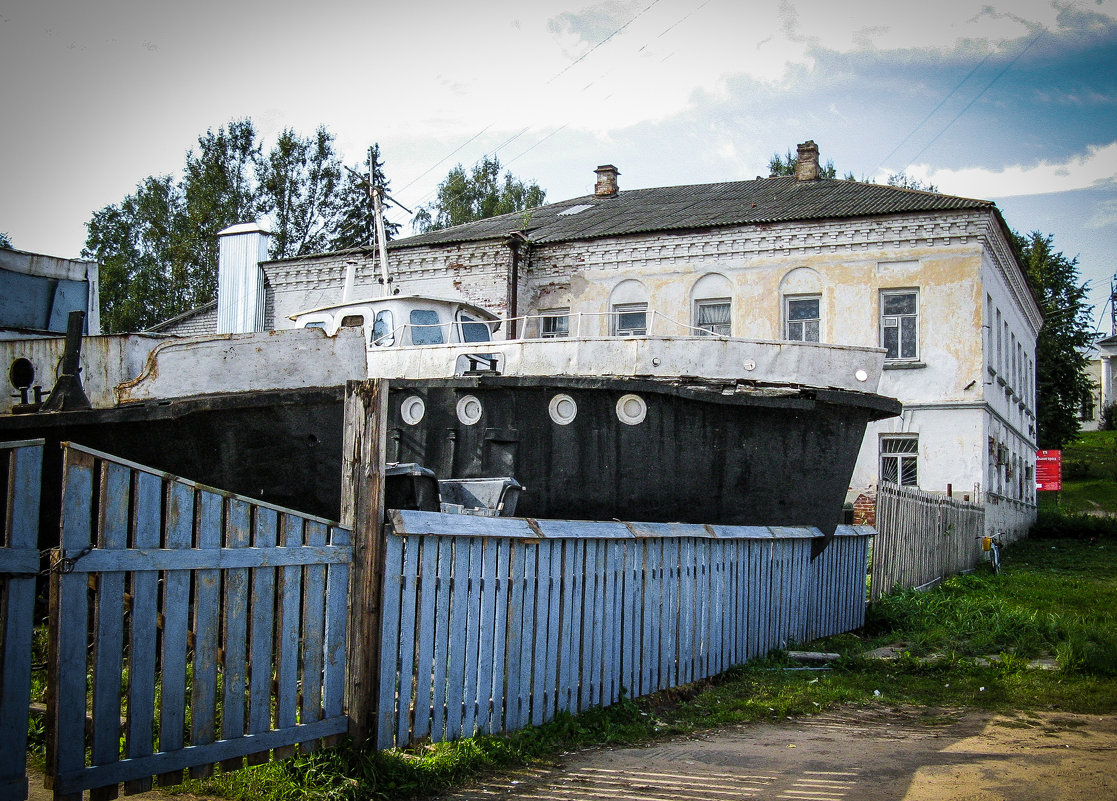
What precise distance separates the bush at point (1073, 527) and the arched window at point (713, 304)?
10.8m


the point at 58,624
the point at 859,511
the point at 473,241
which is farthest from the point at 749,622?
the point at 473,241

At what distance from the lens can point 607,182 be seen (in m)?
27.8

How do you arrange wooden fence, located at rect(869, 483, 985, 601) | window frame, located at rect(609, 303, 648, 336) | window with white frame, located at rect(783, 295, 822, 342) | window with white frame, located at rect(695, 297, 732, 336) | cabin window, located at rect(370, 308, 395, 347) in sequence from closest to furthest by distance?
wooden fence, located at rect(869, 483, 985, 601)
cabin window, located at rect(370, 308, 395, 347)
window with white frame, located at rect(783, 295, 822, 342)
window with white frame, located at rect(695, 297, 732, 336)
window frame, located at rect(609, 303, 648, 336)

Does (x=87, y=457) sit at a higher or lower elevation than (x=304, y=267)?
lower

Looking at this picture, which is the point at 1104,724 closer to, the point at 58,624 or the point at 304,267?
the point at 58,624

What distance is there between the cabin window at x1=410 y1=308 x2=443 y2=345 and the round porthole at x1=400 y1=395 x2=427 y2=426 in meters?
1.64

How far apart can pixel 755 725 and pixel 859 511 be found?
43.4ft

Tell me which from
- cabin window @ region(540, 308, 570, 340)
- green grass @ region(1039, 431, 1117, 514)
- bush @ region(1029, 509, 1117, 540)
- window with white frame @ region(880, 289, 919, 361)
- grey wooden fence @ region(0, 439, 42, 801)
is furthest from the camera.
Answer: green grass @ region(1039, 431, 1117, 514)

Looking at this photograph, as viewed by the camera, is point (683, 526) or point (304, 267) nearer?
point (683, 526)

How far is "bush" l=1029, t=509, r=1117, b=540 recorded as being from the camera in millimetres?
24547

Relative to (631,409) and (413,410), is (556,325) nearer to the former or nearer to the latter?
(413,410)

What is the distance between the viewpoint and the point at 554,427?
33.4 ft

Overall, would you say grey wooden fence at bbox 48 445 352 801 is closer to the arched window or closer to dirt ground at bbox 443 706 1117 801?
dirt ground at bbox 443 706 1117 801

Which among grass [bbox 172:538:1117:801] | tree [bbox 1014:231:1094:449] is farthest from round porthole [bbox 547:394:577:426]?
tree [bbox 1014:231:1094:449]
